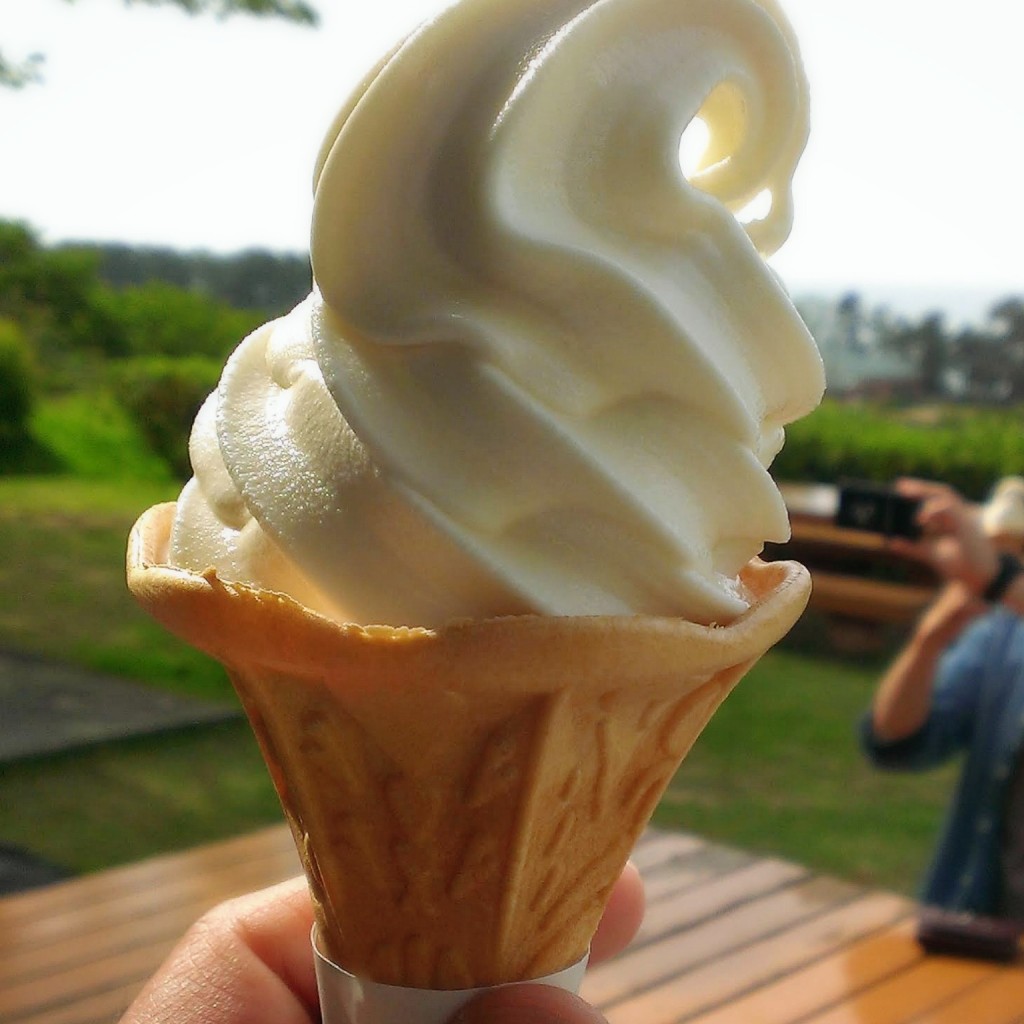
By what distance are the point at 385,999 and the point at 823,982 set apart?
67.6 inches

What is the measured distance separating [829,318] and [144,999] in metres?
6.73

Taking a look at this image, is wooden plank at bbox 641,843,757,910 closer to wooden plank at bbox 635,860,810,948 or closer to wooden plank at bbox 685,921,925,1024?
wooden plank at bbox 635,860,810,948

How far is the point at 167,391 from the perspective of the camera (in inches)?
379

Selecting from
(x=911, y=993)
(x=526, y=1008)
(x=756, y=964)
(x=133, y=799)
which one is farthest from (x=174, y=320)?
(x=526, y=1008)

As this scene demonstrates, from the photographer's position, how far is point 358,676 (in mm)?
1046

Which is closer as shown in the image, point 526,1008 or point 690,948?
point 526,1008

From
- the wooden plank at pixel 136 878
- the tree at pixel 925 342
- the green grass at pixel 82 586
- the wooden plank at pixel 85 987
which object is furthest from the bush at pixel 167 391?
the wooden plank at pixel 85 987

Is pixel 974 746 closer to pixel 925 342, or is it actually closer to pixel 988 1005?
pixel 988 1005

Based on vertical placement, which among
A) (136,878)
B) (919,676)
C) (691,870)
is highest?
(919,676)

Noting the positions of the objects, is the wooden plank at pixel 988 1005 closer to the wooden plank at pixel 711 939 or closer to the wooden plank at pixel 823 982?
the wooden plank at pixel 823 982

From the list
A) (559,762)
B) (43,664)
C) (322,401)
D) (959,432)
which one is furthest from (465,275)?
(959,432)

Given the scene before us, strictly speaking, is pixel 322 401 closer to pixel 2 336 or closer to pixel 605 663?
pixel 605 663

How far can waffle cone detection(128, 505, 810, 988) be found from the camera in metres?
1.03

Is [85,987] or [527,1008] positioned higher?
[527,1008]
